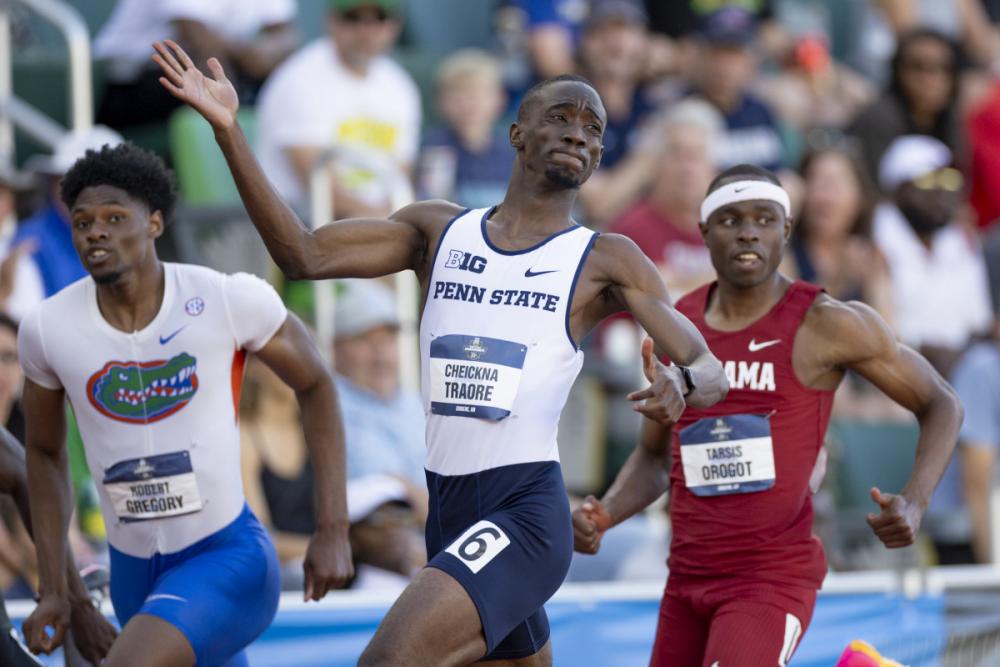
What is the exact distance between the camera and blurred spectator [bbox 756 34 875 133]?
13.2 meters

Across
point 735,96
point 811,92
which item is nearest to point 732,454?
point 735,96

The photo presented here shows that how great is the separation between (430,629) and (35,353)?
182cm

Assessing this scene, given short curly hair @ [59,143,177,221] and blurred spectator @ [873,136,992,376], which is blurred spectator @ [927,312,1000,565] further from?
short curly hair @ [59,143,177,221]

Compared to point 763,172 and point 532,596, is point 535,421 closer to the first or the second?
point 532,596

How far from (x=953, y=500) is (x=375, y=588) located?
157 inches

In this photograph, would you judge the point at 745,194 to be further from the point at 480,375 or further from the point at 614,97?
the point at 614,97

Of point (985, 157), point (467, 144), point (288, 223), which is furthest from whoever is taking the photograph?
point (985, 157)

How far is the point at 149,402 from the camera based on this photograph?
19.5 feet

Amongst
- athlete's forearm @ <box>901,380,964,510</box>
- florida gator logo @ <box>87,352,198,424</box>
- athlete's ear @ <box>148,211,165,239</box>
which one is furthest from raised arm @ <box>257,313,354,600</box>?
athlete's forearm @ <box>901,380,964,510</box>

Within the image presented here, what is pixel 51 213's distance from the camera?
8945 millimetres

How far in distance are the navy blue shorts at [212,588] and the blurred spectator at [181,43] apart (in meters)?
4.69

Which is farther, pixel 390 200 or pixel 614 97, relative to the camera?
pixel 614 97


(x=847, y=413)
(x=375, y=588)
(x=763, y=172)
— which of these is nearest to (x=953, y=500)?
(x=847, y=413)

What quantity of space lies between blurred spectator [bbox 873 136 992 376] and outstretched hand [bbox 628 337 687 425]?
647cm
